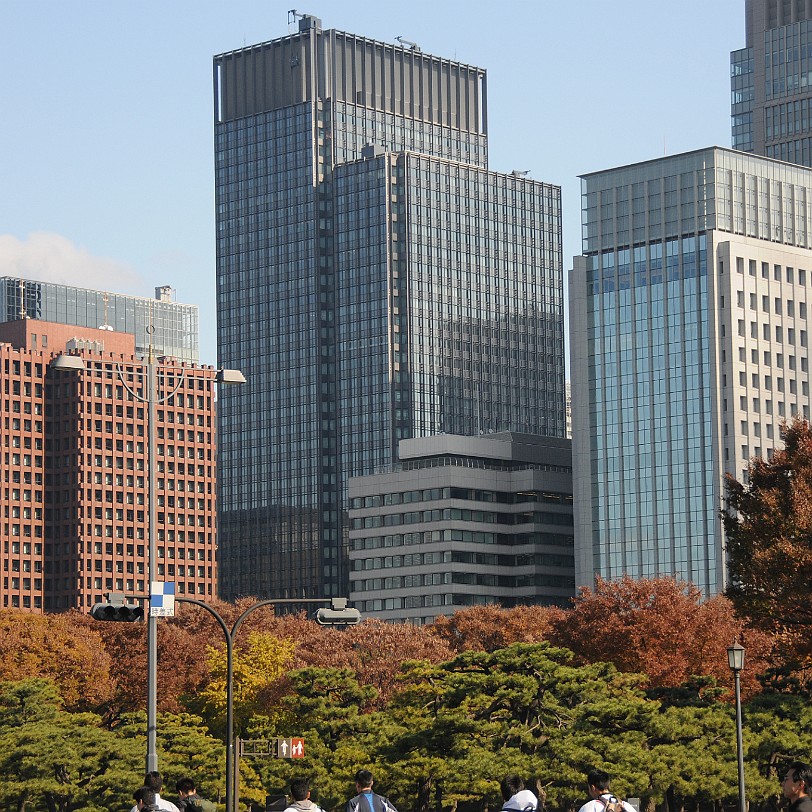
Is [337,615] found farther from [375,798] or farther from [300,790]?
[300,790]

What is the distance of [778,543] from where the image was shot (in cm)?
5922

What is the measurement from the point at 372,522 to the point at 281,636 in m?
82.4

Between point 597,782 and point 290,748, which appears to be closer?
point 597,782

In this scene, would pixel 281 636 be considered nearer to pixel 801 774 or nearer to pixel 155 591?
pixel 155 591

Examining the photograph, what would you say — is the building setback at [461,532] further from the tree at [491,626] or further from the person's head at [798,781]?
the person's head at [798,781]

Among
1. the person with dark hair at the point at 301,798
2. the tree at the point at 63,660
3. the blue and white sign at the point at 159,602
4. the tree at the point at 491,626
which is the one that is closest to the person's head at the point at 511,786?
the person with dark hair at the point at 301,798

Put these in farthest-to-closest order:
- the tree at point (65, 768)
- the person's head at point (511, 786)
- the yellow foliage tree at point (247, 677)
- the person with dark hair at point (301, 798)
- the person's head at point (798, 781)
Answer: the yellow foliage tree at point (247, 677) → the tree at point (65, 768) → the person's head at point (511, 786) → the person with dark hair at point (301, 798) → the person's head at point (798, 781)

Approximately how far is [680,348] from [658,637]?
3418 inches

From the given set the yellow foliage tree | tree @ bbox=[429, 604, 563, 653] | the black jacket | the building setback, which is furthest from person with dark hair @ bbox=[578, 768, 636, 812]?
the building setback

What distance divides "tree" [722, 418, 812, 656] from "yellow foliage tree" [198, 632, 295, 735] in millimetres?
34097

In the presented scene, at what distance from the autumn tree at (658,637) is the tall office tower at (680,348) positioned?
7320cm

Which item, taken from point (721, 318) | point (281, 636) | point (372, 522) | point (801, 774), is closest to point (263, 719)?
point (281, 636)

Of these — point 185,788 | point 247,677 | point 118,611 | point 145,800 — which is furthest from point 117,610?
point 247,677

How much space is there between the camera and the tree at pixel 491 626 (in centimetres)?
12188
